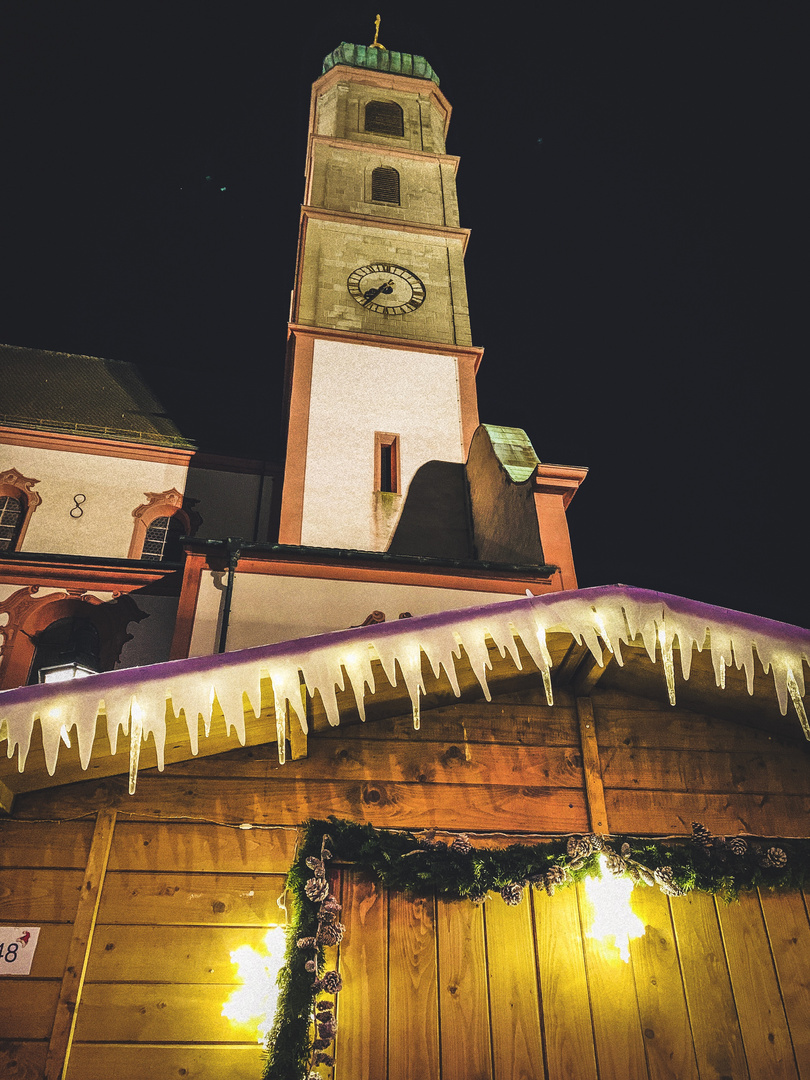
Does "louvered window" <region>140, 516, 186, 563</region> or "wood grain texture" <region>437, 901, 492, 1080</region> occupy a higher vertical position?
"louvered window" <region>140, 516, 186, 563</region>

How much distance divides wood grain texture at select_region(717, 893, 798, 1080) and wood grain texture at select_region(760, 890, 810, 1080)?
4 cm

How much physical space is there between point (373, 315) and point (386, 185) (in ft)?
17.0

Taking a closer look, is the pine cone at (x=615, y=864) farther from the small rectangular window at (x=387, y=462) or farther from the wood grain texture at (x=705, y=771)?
the small rectangular window at (x=387, y=462)

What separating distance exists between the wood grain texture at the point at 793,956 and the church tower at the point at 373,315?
8397 mm

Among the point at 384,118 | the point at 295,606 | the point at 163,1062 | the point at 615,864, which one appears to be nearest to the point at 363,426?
the point at 295,606

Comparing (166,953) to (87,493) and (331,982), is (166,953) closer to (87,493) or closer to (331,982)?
(331,982)

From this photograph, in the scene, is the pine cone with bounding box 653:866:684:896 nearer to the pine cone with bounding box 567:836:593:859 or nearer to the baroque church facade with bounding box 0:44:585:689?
the pine cone with bounding box 567:836:593:859

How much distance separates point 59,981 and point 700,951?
3.63 meters

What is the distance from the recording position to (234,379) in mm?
21125

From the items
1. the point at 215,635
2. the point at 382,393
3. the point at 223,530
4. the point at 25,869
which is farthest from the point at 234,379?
the point at 25,869

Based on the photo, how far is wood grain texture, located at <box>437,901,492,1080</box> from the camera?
12.4 ft

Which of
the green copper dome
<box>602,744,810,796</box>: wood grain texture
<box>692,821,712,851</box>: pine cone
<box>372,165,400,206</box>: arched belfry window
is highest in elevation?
the green copper dome

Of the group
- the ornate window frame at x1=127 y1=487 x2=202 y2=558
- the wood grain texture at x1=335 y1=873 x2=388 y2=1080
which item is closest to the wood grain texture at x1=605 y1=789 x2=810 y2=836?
the wood grain texture at x1=335 y1=873 x2=388 y2=1080

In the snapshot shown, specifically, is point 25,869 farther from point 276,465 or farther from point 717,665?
point 276,465
